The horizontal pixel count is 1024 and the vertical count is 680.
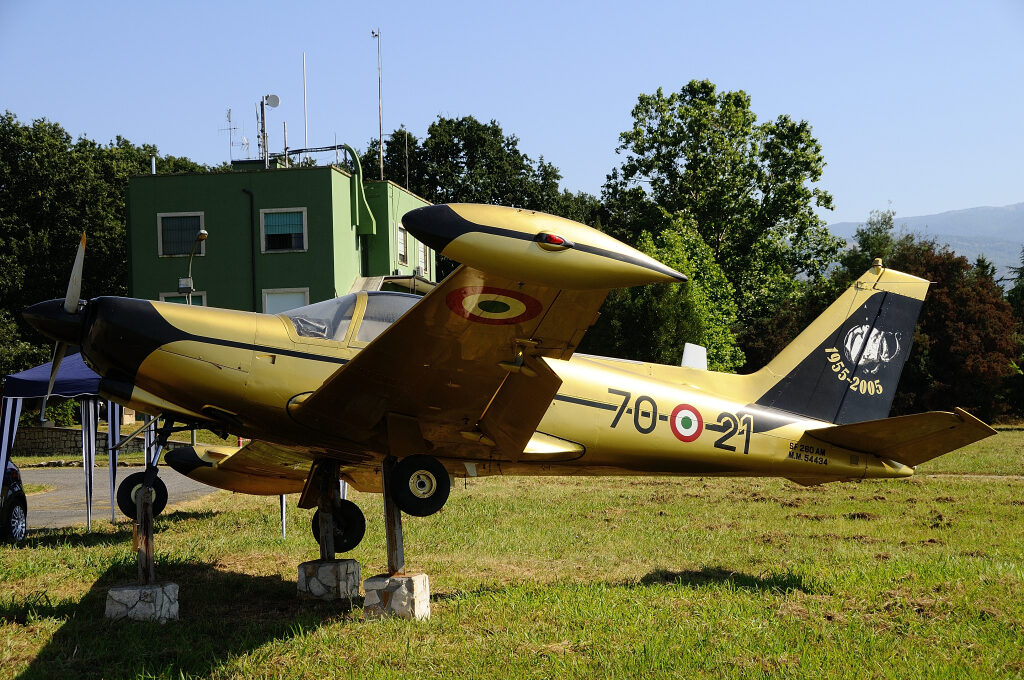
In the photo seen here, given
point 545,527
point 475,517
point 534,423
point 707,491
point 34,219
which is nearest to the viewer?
point 534,423

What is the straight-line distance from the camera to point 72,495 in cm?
1834

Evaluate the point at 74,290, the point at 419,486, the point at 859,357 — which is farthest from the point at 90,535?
the point at 859,357

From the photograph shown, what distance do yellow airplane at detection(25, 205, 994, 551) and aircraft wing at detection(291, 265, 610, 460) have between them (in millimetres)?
16

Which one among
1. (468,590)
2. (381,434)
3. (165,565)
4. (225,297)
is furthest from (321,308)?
(225,297)

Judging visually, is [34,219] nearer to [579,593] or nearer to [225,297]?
[225,297]

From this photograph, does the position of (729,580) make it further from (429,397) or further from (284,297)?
(284,297)

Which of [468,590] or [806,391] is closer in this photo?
[468,590]

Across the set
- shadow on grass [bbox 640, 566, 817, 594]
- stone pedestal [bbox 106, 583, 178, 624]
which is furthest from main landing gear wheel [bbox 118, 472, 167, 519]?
shadow on grass [bbox 640, 566, 817, 594]

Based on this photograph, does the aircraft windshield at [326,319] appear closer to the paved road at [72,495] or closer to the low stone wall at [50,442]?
the paved road at [72,495]

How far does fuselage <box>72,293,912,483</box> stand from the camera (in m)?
7.26

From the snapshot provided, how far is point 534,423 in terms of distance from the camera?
24.1 ft

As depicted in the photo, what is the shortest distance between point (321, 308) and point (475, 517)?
244 inches

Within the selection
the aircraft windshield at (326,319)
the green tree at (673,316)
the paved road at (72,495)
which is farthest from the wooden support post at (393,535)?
the green tree at (673,316)

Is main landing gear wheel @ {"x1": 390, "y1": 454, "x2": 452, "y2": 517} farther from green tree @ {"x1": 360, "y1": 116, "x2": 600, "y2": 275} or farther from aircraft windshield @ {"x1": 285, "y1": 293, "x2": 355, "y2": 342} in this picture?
green tree @ {"x1": 360, "y1": 116, "x2": 600, "y2": 275}
